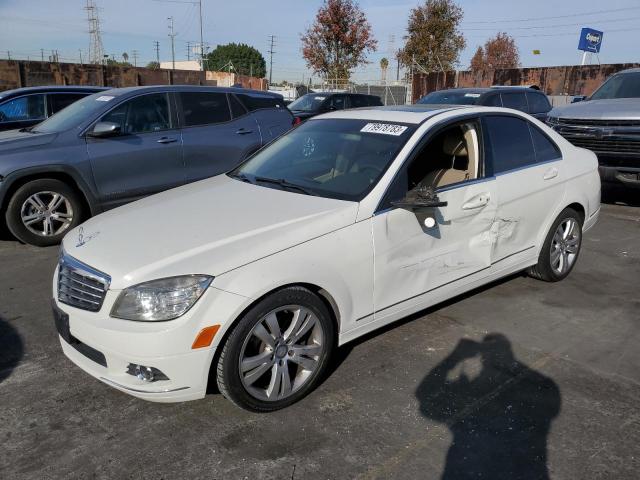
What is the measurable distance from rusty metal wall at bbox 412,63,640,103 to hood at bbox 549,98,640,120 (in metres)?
13.7

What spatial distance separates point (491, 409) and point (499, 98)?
898cm

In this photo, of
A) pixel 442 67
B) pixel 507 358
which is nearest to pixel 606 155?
pixel 507 358

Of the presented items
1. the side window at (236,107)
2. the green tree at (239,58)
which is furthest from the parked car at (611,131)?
the green tree at (239,58)

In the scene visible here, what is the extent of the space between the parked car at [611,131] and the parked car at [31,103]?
7.82 m

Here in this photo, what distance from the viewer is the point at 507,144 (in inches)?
171

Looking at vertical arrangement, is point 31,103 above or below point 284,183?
above

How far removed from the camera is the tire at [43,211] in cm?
592

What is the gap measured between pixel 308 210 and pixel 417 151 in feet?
3.02

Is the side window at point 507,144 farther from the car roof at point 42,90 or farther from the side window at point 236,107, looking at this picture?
the car roof at point 42,90

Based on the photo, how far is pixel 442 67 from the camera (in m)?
35.0

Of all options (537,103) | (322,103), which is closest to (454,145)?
(537,103)

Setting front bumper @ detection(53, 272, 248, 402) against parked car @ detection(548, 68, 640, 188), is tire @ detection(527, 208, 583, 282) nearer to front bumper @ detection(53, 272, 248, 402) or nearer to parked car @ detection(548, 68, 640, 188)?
front bumper @ detection(53, 272, 248, 402)

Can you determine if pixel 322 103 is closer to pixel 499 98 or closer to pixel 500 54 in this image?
pixel 499 98

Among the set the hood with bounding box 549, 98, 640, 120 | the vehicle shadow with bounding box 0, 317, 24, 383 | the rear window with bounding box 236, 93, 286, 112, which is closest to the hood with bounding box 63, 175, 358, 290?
the vehicle shadow with bounding box 0, 317, 24, 383
